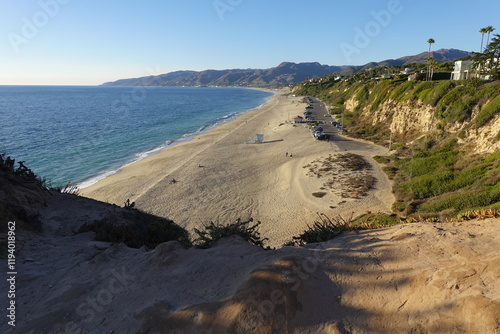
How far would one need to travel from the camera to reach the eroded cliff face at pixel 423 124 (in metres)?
24.0

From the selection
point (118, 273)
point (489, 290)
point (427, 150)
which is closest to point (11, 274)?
point (118, 273)

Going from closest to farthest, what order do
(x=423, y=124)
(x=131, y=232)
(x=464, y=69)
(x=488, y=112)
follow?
1. (x=131, y=232)
2. (x=488, y=112)
3. (x=423, y=124)
4. (x=464, y=69)

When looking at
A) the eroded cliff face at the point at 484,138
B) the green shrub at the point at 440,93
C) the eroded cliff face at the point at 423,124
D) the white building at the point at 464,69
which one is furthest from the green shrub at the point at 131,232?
the white building at the point at 464,69

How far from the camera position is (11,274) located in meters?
7.65

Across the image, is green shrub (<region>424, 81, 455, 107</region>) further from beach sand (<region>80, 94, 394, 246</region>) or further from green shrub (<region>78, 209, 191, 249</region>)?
green shrub (<region>78, 209, 191, 249</region>)

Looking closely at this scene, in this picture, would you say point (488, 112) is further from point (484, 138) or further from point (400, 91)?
point (400, 91)

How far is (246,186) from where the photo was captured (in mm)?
29438

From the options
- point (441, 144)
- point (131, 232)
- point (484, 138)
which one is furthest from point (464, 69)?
point (131, 232)

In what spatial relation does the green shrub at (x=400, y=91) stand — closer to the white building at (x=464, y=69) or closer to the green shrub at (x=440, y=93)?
the green shrub at (x=440, y=93)

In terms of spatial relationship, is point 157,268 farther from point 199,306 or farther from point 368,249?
point 368,249

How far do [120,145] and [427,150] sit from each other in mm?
48127

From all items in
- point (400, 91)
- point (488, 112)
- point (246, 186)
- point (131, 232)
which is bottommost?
point (246, 186)

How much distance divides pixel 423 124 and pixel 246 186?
26.2m

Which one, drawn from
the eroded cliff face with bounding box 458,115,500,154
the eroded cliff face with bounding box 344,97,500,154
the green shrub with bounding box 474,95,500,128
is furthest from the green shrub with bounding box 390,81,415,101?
the eroded cliff face with bounding box 458,115,500,154
